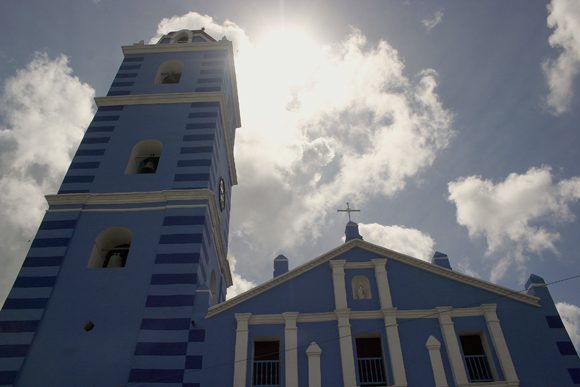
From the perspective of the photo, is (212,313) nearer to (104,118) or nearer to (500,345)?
(500,345)

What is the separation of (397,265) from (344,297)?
2376 mm

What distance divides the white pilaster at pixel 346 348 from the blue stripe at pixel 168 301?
4796 mm

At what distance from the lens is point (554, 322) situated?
46.3 ft

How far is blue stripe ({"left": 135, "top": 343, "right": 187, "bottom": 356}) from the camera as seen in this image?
43.9ft

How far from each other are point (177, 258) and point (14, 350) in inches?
216

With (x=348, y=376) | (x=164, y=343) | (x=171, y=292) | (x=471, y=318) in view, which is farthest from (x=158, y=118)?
(x=471, y=318)

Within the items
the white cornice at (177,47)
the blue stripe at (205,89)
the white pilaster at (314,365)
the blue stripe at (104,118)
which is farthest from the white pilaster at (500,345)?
the white cornice at (177,47)

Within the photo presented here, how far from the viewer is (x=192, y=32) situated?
26359 mm

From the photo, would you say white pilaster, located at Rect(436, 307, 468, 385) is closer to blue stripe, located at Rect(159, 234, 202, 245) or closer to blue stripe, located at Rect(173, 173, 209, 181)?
blue stripe, located at Rect(159, 234, 202, 245)

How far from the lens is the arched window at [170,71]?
77.5 ft

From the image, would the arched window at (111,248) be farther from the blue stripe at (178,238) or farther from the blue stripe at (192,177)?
the blue stripe at (192,177)

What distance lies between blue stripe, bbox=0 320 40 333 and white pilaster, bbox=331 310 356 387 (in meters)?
9.60

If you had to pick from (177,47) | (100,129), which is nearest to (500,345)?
(100,129)

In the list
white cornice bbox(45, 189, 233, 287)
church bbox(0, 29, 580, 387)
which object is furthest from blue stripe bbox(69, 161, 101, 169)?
white cornice bbox(45, 189, 233, 287)
